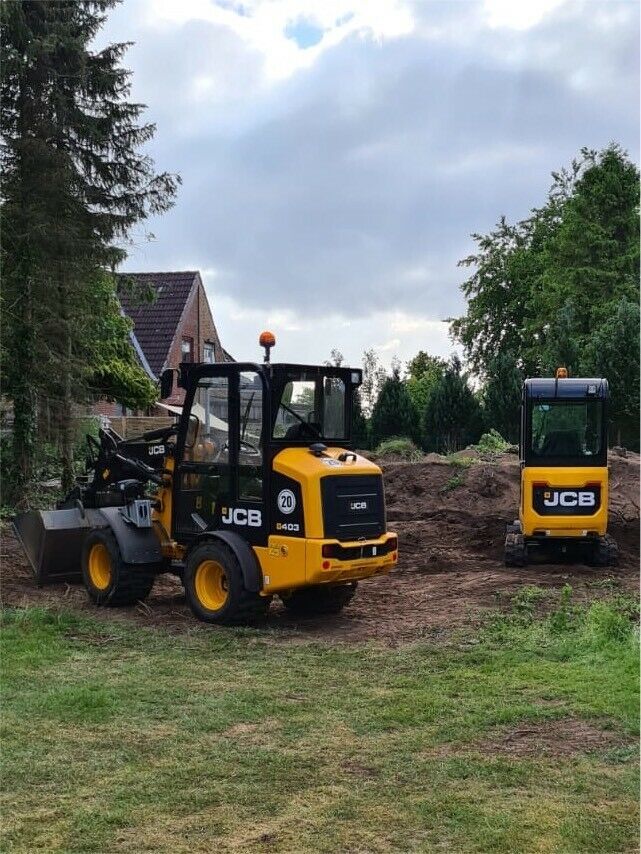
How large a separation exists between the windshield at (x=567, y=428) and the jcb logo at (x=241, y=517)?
4845mm

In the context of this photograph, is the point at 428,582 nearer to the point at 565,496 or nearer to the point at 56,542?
the point at 565,496

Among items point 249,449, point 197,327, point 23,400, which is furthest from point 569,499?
point 197,327

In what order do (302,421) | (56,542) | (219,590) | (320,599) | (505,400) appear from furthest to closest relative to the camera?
(505,400)
(56,542)
(320,599)
(219,590)
(302,421)

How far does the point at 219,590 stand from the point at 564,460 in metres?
5.31

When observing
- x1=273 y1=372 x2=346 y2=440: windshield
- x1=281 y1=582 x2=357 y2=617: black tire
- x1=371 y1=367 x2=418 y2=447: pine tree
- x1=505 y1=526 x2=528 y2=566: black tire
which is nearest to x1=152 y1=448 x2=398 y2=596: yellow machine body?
x1=273 y1=372 x2=346 y2=440: windshield

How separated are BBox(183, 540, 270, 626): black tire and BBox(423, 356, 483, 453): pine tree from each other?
83.4 ft

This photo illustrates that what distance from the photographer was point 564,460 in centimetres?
1234

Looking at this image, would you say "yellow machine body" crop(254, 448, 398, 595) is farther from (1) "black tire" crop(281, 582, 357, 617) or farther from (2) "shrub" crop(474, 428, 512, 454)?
(2) "shrub" crop(474, 428, 512, 454)

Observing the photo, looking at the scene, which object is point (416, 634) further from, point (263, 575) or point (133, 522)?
point (133, 522)

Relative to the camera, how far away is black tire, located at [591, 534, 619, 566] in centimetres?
1266

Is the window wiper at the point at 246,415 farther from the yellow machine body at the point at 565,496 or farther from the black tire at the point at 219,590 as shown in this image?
the yellow machine body at the point at 565,496

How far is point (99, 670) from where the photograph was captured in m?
7.50

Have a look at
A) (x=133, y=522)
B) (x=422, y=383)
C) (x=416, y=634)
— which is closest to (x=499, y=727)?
(x=416, y=634)

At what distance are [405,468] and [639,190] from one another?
71.6 feet
